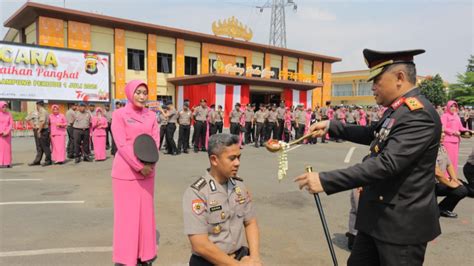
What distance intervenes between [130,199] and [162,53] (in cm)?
2551

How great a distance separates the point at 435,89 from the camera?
48.1 metres

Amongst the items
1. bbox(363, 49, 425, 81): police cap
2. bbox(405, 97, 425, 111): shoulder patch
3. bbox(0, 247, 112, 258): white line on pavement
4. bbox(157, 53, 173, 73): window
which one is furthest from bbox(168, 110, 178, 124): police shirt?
bbox(157, 53, 173, 73): window

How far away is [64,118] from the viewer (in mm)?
10484

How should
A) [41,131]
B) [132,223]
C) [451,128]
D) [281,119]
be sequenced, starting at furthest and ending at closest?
Answer: [281,119]
[41,131]
[451,128]
[132,223]

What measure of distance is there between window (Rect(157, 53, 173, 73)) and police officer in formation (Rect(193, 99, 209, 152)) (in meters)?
15.1

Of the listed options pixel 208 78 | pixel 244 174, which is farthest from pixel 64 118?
pixel 208 78

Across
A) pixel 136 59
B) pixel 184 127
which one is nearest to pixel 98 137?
pixel 184 127

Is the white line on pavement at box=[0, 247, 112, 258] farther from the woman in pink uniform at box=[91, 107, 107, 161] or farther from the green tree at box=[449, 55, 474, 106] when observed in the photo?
the green tree at box=[449, 55, 474, 106]

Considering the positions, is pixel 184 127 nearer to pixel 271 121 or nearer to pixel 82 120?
pixel 82 120

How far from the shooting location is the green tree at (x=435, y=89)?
46.5 m

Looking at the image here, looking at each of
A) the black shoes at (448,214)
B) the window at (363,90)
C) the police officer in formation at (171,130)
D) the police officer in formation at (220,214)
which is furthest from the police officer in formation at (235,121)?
the window at (363,90)

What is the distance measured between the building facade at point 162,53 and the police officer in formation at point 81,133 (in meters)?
14.0

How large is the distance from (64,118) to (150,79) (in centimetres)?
1678

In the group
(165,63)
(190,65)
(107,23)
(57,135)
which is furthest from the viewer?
(190,65)
